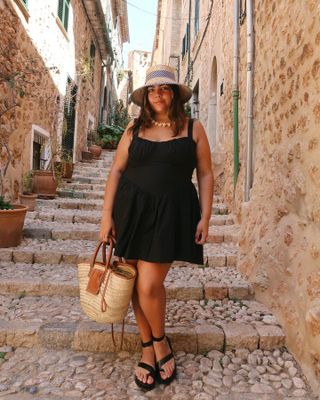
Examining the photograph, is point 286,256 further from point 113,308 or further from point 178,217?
point 113,308

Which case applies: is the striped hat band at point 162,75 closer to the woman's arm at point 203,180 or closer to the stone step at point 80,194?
the woman's arm at point 203,180

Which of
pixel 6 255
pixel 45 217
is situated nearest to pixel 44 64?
pixel 45 217

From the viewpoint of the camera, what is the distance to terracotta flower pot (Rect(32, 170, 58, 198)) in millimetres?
5702

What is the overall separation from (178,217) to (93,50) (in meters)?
10.6

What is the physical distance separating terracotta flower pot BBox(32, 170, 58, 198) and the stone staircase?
7.44ft

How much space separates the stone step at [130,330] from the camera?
2.30 metres

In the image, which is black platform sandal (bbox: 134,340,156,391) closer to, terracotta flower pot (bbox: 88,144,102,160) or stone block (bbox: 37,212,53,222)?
stone block (bbox: 37,212,53,222)

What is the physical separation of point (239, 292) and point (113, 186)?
170 cm

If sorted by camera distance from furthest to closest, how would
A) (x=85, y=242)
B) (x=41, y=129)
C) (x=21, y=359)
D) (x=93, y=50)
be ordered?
1. (x=93, y=50)
2. (x=41, y=129)
3. (x=85, y=242)
4. (x=21, y=359)

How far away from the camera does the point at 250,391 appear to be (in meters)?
1.93

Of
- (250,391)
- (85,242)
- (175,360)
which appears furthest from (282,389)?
(85,242)

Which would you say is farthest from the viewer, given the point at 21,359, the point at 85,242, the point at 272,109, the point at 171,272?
the point at 85,242

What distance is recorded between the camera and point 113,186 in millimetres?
2002

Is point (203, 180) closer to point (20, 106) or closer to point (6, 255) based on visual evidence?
point (6, 255)
